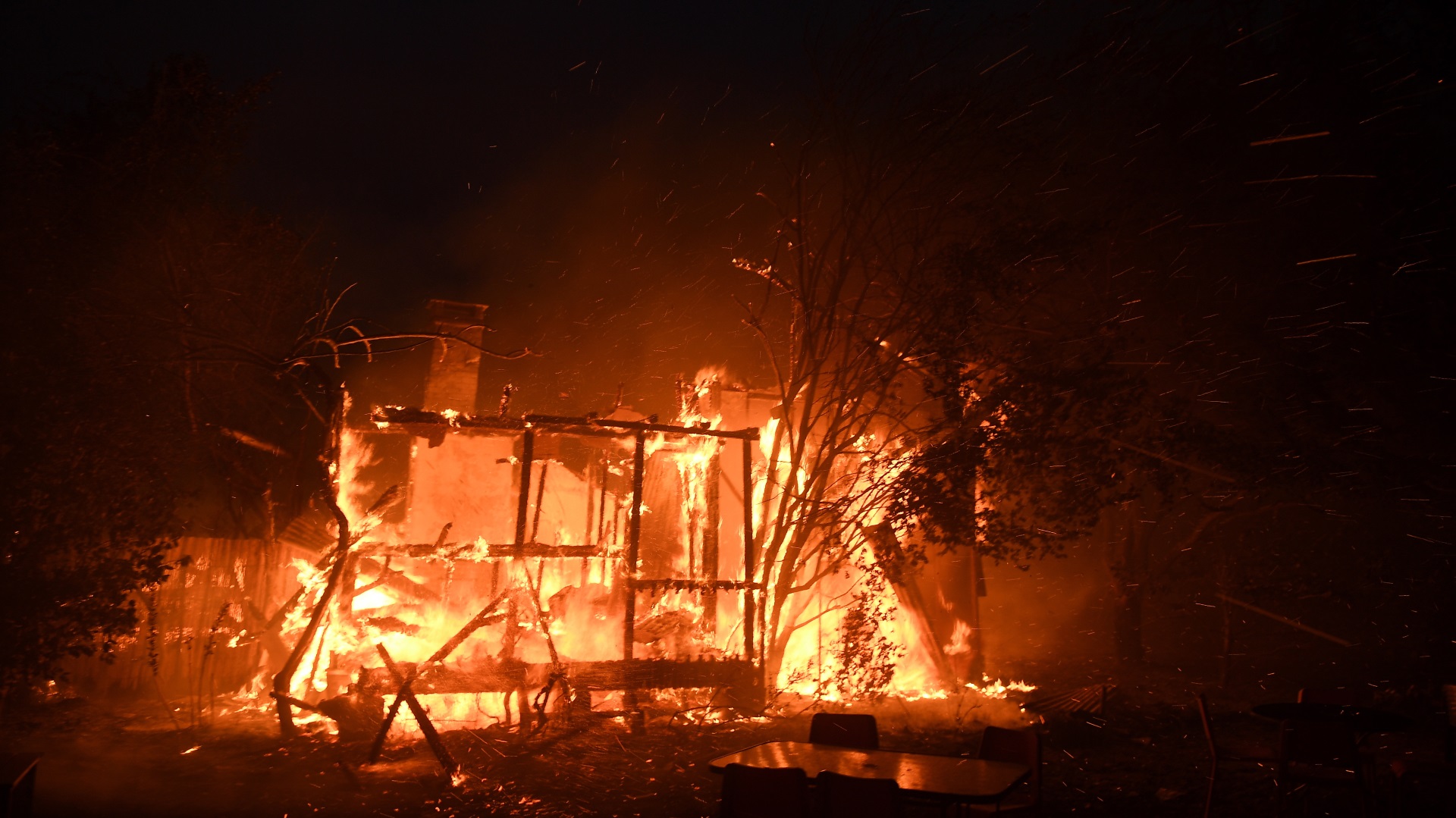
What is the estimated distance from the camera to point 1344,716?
6.16 metres

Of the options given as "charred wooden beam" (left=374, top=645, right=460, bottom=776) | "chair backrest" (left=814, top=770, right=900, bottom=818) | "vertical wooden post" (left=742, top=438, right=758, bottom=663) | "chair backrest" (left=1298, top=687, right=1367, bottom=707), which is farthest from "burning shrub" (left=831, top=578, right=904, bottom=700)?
"chair backrest" (left=814, top=770, right=900, bottom=818)

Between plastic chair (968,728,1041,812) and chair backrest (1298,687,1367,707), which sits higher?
chair backrest (1298,687,1367,707)

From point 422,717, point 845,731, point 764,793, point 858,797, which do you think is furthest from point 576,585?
point 858,797

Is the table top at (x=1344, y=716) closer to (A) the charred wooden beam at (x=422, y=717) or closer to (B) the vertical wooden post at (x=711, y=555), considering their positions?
(B) the vertical wooden post at (x=711, y=555)

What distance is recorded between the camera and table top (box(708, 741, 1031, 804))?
4629 mm

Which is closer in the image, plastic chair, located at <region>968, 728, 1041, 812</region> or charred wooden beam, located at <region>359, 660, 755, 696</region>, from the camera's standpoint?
plastic chair, located at <region>968, 728, 1041, 812</region>

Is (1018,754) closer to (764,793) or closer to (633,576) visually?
(764,793)

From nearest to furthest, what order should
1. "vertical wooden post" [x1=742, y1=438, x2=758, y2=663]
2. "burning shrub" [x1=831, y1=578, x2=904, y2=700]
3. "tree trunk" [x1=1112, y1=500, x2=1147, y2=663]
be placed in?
"vertical wooden post" [x1=742, y1=438, x2=758, y2=663]
"burning shrub" [x1=831, y1=578, x2=904, y2=700]
"tree trunk" [x1=1112, y1=500, x2=1147, y2=663]

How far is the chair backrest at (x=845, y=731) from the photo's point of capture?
6.30m

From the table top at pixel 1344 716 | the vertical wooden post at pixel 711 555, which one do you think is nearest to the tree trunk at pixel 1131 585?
the vertical wooden post at pixel 711 555

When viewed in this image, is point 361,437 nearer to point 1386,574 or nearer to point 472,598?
point 472,598

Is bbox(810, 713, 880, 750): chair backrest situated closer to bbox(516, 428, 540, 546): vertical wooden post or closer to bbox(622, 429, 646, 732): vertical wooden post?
bbox(622, 429, 646, 732): vertical wooden post

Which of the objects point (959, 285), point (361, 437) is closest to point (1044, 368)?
point (959, 285)

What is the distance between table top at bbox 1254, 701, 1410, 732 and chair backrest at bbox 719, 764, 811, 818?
4.09 metres
